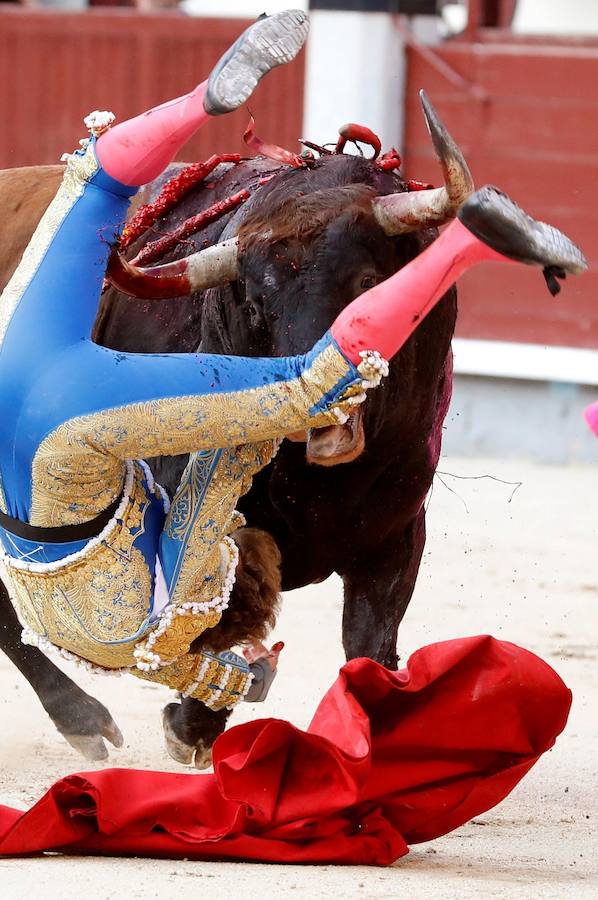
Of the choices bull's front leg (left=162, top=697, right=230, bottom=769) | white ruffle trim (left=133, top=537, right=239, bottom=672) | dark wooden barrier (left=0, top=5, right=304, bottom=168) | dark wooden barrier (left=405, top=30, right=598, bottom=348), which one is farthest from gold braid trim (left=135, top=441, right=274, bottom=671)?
dark wooden barrier (left=0, top=5, right=304, bottom=168)

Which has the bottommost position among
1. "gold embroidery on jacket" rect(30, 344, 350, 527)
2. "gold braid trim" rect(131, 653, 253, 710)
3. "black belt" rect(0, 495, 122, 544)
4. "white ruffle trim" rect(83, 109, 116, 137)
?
"gold braid trim" rect(131, 653, 253, 710)

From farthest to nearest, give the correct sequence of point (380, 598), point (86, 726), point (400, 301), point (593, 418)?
point (86, 726) → point (380, 598) → point (593, 418) → point (400, 301)

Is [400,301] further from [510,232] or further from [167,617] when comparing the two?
[167,617]

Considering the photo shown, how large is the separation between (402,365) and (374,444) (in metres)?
0.18

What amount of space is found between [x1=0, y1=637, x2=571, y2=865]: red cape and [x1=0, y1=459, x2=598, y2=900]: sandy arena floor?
52 mm

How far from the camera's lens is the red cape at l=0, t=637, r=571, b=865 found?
101 inches

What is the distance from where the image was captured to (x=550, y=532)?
620 centimetres

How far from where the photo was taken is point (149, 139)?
2.40 metres

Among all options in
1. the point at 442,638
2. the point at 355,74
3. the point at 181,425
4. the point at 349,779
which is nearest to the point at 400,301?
the point at 181,425

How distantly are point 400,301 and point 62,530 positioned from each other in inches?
23.9

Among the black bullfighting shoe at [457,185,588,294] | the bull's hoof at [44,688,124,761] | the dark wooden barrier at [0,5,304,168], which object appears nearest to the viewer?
the black bullfighting shoe at [457,185,588,294]

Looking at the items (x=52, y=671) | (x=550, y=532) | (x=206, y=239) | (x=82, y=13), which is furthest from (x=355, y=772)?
(x=82, y=13)

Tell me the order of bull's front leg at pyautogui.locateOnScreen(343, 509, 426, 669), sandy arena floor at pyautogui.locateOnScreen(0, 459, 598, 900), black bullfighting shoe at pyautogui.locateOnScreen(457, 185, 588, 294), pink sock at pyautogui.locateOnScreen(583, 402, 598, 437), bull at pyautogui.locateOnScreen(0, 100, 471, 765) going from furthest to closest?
bull's front leg at pyautogui.locateOnScreen(343, 509, 426, 669), pink sock at pyautogui.locateOnScreen(583, 402, 598, 437), bull at pyautogui.locateOnScreen(0, 100, 471, 765), sandy arena floor at pyautogui.locateOnScreen(0, 459, 598, 900), black bullfighting shoe at pyautogui.locateOnScreen(457, 185, 588, 294)

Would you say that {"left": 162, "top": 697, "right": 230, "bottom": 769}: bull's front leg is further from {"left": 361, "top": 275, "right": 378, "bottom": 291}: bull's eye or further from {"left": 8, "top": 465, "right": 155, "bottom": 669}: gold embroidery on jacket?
{"left": 361, "top": 275, "right": 378, "bottom": 291}: bull's eye
